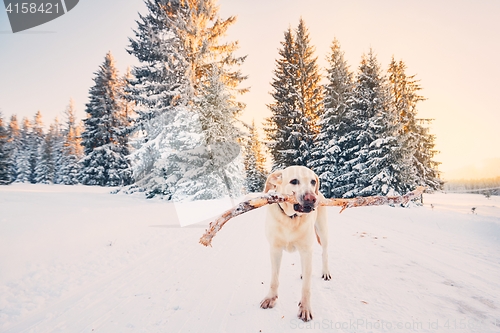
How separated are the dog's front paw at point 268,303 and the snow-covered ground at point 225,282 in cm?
10

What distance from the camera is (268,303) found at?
254cm

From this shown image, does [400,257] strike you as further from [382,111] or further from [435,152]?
[435,152]

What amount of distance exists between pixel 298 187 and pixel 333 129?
16.8 meters

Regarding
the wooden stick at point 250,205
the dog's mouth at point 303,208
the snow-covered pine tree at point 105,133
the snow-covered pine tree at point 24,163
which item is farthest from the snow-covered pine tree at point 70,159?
the dog's mouth at point 303,208

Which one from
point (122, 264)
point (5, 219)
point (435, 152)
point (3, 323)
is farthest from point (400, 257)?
point (435, 152)

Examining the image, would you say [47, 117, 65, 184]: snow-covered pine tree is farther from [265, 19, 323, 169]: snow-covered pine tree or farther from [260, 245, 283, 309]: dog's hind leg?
[260, 245, 283, 309]: dog's hind leg

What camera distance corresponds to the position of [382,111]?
611 inches

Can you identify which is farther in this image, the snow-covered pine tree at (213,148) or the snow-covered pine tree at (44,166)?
the snow-covered pine tree at (44,166)

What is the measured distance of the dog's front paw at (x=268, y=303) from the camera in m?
2.53

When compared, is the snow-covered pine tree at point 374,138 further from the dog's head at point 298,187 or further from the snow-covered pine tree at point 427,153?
the dog's head at point 298,187

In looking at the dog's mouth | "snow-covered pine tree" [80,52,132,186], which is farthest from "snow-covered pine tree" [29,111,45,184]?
the dog's mouth

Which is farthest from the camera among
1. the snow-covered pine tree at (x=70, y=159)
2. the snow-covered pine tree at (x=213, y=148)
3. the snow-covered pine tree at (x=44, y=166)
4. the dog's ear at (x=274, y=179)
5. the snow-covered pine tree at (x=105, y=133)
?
the snow-covered pine tree at (x=44, y=166)

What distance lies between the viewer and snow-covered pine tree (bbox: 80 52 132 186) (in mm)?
22781

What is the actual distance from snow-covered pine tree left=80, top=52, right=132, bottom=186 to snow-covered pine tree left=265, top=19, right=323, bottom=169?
15.3 m
